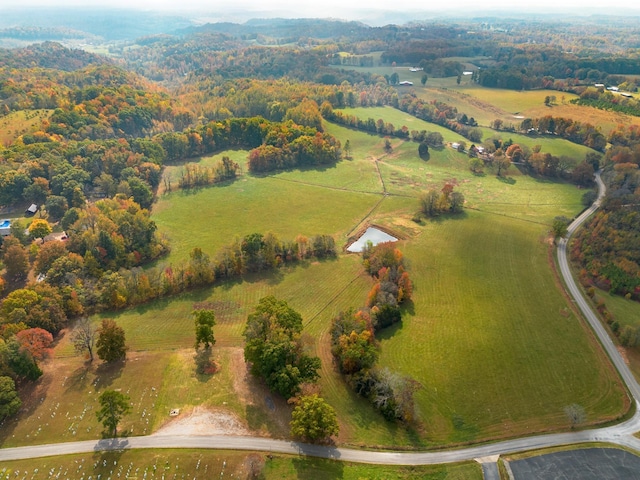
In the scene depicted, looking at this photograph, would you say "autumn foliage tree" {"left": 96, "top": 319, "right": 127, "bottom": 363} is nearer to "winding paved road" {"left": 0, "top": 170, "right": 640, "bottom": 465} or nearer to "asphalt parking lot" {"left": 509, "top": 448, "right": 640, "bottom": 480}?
"winding paved road" {"left": 0, "top": 170, "right": 640, "bottom": 465}

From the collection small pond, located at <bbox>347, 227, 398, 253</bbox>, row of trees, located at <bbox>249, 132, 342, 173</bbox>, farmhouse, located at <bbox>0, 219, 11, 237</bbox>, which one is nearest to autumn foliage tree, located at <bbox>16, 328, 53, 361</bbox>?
farmhouse, located at <bbox>0, 219, 11, 237</bbox>

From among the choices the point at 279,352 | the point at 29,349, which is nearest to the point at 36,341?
the point at 29,349

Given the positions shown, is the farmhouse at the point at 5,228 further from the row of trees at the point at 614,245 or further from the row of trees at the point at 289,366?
the row of trees at the point at 614,245

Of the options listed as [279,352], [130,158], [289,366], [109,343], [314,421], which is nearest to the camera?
[314,421]

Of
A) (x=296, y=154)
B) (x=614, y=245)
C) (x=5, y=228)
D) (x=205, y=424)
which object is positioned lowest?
(x=205, y=424)

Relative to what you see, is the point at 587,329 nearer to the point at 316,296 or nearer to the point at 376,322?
the point at 376,322

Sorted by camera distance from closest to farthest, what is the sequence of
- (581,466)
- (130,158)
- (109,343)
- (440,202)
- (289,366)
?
1. (581,466)
2. (289,366)
3. (109,343)
4. (440,202)
5. (130,158)

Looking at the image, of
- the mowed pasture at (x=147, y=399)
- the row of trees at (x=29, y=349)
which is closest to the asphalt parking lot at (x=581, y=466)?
the mowed pasture at (x=147, y=399)

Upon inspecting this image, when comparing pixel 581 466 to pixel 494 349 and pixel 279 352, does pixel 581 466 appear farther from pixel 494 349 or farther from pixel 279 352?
pixel 279 352
